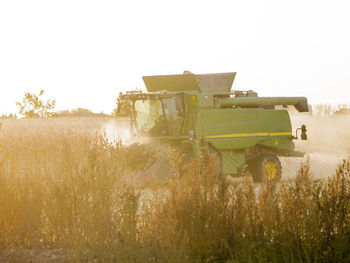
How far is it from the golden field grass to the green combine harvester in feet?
17.2

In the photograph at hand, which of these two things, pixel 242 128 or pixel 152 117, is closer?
pixel 152 117

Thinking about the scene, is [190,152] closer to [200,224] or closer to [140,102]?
[140,102]

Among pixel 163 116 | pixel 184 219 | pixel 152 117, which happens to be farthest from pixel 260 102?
pixel 184 219

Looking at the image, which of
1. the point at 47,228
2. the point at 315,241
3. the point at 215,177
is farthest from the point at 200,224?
the point at 47,228

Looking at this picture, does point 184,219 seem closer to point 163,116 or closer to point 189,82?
point 163,116

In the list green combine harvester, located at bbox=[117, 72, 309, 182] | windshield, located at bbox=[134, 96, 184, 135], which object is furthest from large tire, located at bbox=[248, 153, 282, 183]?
windshield, located at bbox=[134, 96, 184, 135]

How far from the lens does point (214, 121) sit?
37.7ft

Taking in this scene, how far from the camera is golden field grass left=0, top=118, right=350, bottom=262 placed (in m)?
4.48

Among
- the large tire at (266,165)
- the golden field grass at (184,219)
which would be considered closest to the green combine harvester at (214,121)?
the large tire at (266,165)

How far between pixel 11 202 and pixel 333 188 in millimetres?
3885

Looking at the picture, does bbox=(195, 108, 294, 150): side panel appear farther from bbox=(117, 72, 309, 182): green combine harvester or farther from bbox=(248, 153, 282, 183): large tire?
bbox=(248, 153, 282, 183): large tire

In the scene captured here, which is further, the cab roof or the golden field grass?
the cab roof

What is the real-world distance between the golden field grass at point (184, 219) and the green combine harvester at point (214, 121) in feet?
17.2

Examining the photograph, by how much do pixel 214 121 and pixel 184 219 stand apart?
6.94 meters
